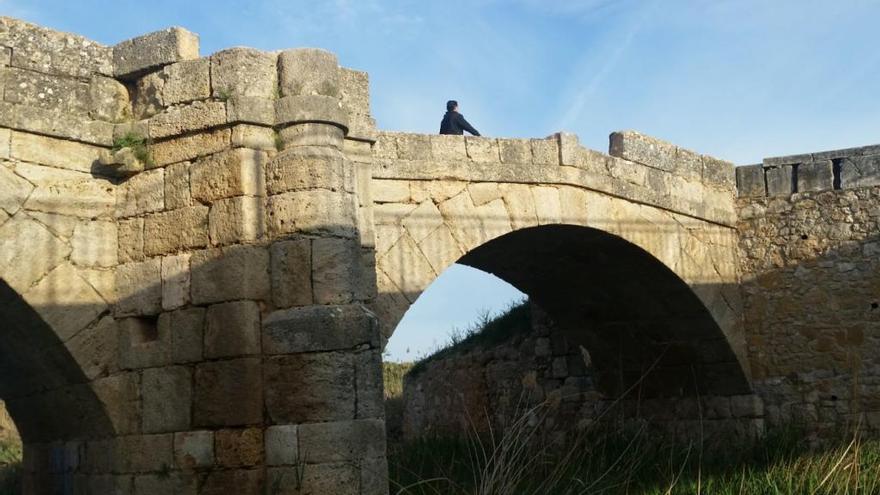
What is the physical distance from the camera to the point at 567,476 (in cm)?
784

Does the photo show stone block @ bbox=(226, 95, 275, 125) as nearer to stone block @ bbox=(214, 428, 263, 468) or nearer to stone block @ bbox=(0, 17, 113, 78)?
stone block @ bbox=(0, 17, 113, 78)

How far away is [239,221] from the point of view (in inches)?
223

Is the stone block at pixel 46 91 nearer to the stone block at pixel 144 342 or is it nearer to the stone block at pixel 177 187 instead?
the stone block at pixel 177 187

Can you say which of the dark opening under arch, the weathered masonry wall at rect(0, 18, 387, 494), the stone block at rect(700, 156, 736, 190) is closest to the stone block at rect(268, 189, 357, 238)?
the weathered masonry wall at rect(0, 18, 387, 494)

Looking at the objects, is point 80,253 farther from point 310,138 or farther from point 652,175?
point 652,175

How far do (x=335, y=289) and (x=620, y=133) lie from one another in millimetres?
4557

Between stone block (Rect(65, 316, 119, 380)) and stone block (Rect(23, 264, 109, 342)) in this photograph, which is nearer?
stone block (Rect(23, 264, 109, 342))

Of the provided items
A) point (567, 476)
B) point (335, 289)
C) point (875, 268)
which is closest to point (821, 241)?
point (875, 268)

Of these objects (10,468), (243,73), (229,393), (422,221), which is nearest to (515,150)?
(422,221)

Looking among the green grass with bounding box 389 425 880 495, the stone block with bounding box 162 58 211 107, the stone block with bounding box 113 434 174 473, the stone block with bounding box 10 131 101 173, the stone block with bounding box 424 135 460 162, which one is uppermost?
the stone block with bounding box 162 58 211 107

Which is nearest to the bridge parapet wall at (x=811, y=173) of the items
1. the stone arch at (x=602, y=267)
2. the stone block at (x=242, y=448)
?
the stone arch at (x=602, y=267)

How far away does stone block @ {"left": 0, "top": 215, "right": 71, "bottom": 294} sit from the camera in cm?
547

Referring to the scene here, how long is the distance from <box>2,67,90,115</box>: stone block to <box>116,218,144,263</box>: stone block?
0.68 metres

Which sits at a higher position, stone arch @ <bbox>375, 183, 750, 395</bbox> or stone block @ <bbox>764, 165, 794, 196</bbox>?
stone block @ <bbox>764, 165, 794, 196</bbox>
